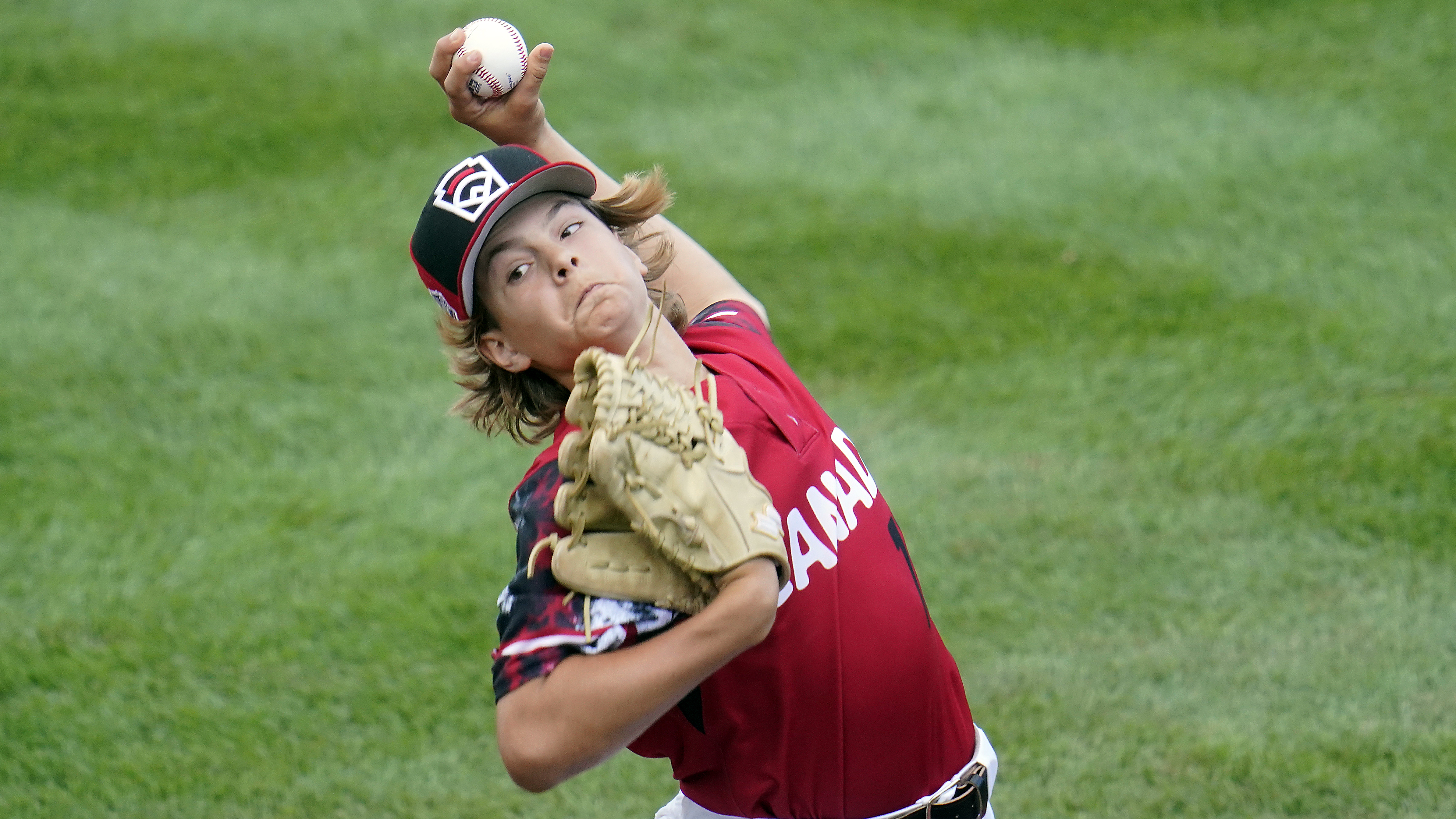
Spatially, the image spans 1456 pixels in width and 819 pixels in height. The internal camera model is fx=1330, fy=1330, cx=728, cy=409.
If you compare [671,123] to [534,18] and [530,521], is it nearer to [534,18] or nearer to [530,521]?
[534,18]

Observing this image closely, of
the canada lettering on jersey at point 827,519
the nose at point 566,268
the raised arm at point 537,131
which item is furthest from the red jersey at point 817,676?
the raised arm at point 537,131

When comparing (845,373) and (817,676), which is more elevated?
(817,676)

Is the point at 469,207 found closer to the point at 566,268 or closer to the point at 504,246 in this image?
the point at 504,246

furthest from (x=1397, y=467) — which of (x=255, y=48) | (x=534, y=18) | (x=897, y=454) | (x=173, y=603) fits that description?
(x=255, y=48)

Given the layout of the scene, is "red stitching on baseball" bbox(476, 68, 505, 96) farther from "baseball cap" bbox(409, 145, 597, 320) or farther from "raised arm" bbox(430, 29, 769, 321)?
"baseball cap" bbox(409, 145, 597, 320)

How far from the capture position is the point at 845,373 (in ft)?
20.2

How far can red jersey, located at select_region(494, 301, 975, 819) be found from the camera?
7.36ft

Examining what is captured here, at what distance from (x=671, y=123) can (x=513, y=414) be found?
5881mm

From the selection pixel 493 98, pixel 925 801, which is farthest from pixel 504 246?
pixel 925 801

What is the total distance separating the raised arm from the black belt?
1.05 meters

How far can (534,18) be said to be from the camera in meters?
9.20

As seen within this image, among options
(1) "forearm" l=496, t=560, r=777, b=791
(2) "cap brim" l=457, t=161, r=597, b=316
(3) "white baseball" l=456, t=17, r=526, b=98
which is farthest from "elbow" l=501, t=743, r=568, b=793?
(3) "white baseball" l=456, t=17, r=526, b=98

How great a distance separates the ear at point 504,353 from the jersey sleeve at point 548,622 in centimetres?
46

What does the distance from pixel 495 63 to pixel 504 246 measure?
1.91 ft
